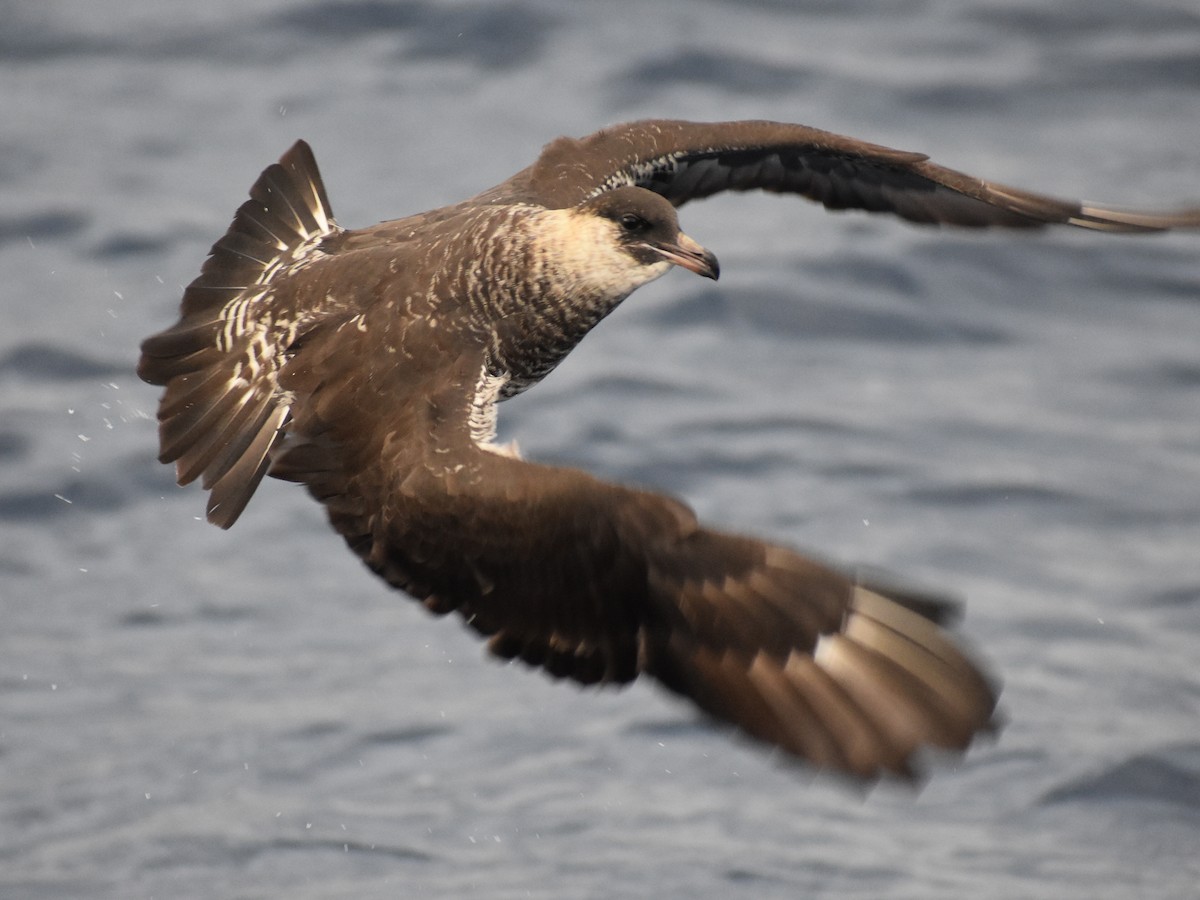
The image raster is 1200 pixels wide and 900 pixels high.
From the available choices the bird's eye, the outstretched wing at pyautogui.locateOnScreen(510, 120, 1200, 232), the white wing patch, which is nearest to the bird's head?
the bird's eye

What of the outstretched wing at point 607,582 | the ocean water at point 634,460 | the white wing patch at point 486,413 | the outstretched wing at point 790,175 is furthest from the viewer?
the ocean water at point 634,460

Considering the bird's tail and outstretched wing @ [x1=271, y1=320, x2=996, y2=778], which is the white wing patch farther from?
the bird's tail

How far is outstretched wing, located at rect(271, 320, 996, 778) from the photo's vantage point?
4.33m

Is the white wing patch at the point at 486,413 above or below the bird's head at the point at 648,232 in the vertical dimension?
below

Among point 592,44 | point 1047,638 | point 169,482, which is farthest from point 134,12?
point 1047,638

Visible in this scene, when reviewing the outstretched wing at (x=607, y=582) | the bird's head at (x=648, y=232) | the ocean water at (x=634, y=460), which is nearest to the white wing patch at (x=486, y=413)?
the outstretched wing at (x=607, y=582)

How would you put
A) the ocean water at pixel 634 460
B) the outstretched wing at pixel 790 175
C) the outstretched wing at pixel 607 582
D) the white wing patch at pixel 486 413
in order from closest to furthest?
the outstretched wing at pixel 607 582 < the white wing patch at pixel 486 413 < the outstretched wing at pixel 790 175 < the ocean water at pixel 634 460

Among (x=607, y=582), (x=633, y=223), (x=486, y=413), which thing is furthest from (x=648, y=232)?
(x=607, y=582)

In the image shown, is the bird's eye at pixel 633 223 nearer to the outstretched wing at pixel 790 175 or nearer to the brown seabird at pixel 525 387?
the brown seabird at pixel 525 387

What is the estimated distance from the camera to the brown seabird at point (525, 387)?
4406 mm

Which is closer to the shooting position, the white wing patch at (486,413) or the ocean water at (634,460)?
the white wing patch at (486,413)

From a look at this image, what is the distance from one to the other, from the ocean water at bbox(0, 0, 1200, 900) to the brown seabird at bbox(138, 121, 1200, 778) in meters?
1.81

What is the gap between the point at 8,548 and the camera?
28.1ft

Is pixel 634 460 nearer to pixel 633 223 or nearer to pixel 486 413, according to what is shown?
pixel 633 223
